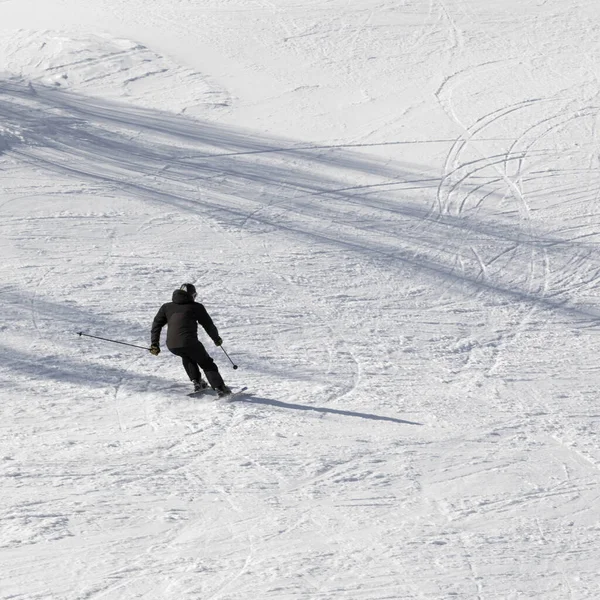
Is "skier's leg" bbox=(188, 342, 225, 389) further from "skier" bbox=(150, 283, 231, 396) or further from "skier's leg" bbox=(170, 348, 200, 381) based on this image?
"skier's leg" bbox=(170, 348, 200, 381)

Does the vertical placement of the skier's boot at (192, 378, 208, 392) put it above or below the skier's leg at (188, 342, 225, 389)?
below

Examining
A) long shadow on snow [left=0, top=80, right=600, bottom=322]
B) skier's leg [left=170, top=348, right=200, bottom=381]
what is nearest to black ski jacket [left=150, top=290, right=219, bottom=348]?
skier's leg [left=170, top=348, right=200, bottom=381]

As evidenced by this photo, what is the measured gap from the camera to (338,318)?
40.8 ft

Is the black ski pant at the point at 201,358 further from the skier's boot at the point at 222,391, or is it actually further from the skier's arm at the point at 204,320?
the skier's arm at the point at 204,320

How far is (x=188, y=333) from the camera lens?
943 cm

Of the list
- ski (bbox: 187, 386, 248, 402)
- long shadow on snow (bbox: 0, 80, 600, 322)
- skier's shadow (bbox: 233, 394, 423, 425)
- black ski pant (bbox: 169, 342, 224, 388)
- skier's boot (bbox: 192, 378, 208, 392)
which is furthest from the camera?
long shadow on snow (bbox: 0, 80, 600, 322)

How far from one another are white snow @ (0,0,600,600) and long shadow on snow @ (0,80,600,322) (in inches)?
2.4

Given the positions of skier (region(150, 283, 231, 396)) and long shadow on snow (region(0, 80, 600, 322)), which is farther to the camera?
long shadow on snow (region(0, 80, 600, 322))

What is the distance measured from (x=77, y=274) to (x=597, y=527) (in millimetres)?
8172

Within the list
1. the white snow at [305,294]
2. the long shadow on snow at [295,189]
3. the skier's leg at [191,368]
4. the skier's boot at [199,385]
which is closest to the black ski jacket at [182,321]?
the skier's leg at [191,368]

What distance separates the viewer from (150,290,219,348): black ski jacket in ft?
31.0

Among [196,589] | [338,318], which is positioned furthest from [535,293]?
[196,589]

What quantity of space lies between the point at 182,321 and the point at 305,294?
12.5ft

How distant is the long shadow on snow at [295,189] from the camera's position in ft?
47.6
